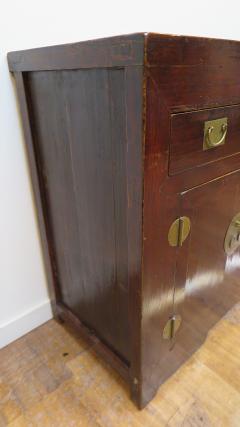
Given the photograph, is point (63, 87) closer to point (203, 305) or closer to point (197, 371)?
point (203, 305)

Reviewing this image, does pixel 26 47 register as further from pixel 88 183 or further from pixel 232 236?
pixel 232 236

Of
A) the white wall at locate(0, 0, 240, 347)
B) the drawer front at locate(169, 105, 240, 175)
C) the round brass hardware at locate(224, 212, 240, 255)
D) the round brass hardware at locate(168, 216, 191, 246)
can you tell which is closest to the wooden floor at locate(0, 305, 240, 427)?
the white wall at locate(0, 0, 240, 347)

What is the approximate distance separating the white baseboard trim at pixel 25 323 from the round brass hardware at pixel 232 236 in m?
0.74

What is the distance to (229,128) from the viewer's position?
0.70 meters

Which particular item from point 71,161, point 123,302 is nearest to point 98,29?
point 71,161

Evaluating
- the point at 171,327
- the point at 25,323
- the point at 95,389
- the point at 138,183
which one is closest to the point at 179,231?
the point at 138,183

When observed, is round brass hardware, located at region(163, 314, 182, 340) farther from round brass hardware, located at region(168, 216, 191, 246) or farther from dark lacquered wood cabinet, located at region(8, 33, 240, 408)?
round brass hardware, located at region(168, 216, 191, 246)

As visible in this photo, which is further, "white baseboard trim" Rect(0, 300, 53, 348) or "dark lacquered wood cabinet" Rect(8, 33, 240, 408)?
"white baseboard trim" Rect(0, 300, 53, 348)

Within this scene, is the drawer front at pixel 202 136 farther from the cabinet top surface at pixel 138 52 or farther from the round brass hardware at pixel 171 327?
the round brass hardware at pixel 171 327

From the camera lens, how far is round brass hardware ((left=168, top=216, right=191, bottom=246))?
0.67 meters

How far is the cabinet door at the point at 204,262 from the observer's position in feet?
2.44

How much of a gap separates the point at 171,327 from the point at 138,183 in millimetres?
500

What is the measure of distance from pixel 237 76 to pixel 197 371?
0.93 meters

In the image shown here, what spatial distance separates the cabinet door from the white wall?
557 millimetres
